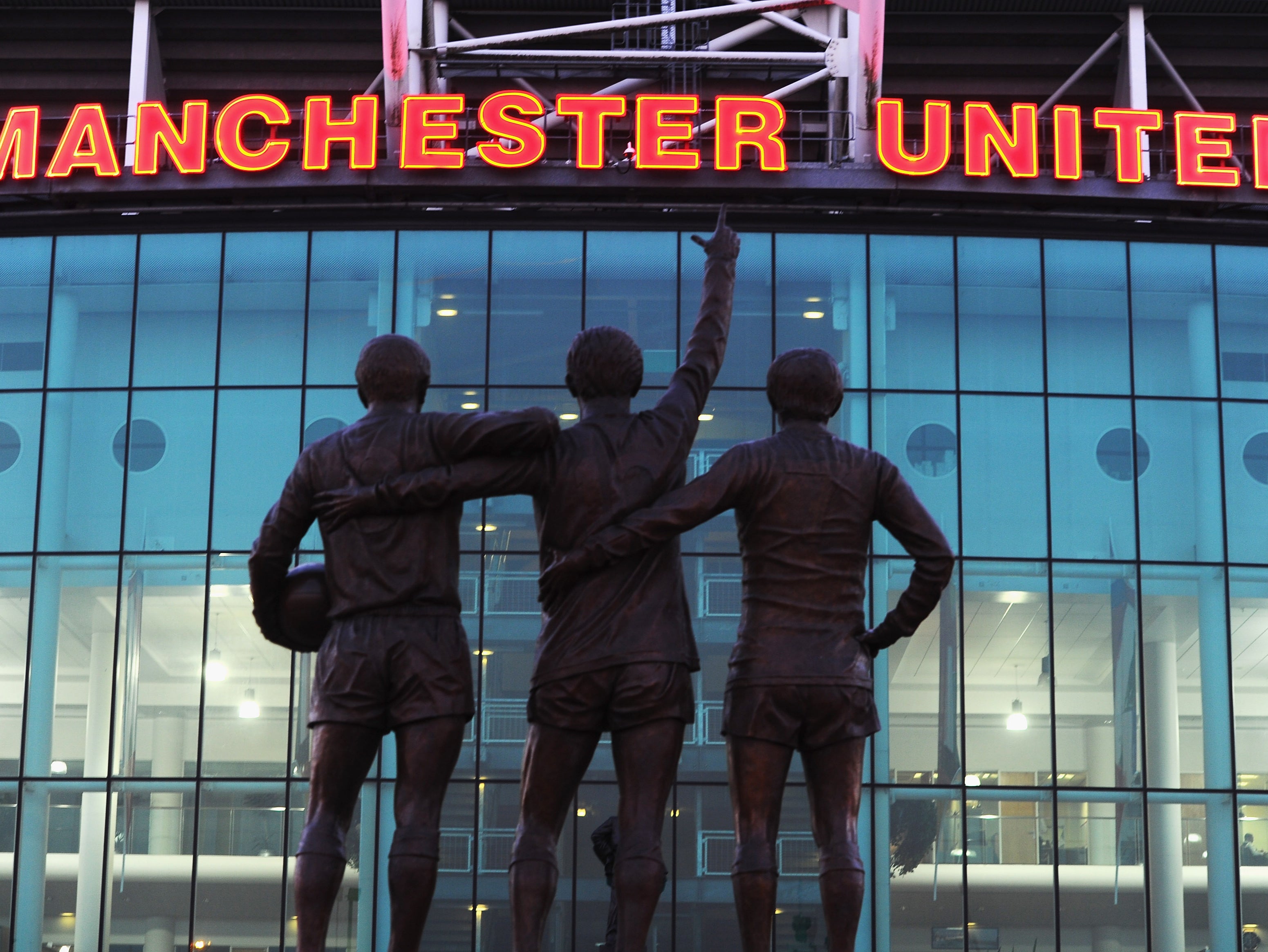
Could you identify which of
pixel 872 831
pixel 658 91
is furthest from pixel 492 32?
pixel 872 831

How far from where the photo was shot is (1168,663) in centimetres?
2595

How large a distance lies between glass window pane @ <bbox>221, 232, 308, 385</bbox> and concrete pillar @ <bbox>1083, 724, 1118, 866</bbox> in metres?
12.5

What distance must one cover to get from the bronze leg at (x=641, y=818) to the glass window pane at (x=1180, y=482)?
18741 mm

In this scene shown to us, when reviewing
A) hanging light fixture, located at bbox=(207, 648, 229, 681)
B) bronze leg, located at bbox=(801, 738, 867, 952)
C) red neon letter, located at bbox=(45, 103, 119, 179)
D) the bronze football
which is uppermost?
red neon letter, located at bbox=(45, 103, 119, 179)

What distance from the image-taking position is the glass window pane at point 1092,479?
85.9 ft

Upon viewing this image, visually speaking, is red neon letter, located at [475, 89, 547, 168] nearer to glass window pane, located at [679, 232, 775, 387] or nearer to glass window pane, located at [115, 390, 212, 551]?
glass window pane, located at [679, 232, 775, 387]

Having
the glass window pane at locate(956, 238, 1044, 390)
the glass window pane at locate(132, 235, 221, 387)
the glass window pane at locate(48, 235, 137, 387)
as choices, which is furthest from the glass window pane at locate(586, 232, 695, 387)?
the glass window pane at locate(48, 235, 137, 387)

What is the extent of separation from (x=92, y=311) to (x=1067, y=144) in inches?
574

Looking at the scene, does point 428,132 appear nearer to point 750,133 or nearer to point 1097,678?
point 750,133

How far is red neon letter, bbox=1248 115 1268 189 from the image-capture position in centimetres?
2688

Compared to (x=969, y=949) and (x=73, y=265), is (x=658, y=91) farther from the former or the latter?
(x=969, y=949)

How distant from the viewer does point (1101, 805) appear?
25391 millimetres

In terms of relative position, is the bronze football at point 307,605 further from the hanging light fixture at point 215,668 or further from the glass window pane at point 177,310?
the glass window pane at point 177,310

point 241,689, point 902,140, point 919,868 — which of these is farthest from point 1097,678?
point 241,689
